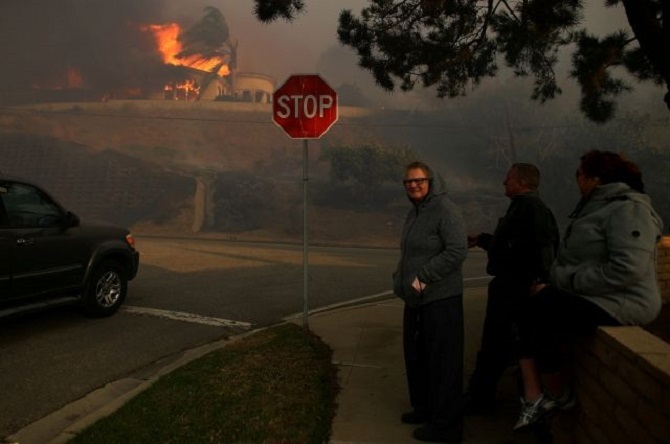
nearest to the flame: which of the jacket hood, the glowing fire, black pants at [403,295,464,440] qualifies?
the glowing fire

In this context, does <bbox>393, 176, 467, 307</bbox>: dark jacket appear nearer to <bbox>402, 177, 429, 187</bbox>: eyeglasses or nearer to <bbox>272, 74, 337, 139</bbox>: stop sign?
<bbox>402, 177, 429, 187</bbox>: eyeglasses

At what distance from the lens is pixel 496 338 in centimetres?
393

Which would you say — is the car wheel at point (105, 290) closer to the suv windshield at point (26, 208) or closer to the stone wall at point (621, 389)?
the suv windshield at point (26, 208)

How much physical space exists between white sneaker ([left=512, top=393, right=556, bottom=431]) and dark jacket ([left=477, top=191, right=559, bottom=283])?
3.11 feet

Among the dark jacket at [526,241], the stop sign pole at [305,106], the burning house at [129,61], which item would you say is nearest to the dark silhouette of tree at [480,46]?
the stop sign pole at [305,106]

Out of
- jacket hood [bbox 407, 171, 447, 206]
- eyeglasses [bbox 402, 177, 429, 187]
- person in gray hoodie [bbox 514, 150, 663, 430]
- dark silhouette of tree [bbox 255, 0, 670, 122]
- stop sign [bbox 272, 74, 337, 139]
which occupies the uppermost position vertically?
dark silhouette of tree [bbox 255, 0, 670, 122]

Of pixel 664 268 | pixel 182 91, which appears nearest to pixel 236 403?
pixel 664 268

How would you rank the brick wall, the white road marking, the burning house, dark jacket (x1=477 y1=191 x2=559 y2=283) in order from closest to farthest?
the brick wall → dark jacket (x1=477 y1=191 x2=559 y2=283) → the white road marking → the burning house

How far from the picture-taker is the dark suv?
583cm

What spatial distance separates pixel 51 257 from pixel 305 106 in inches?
132

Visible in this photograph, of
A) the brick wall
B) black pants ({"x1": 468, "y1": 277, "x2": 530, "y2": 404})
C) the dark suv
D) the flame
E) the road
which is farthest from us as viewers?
the flame

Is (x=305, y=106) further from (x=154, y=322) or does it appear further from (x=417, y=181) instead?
(x=154, y=322)

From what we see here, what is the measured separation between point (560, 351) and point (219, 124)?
64471mm

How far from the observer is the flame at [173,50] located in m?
87.8
